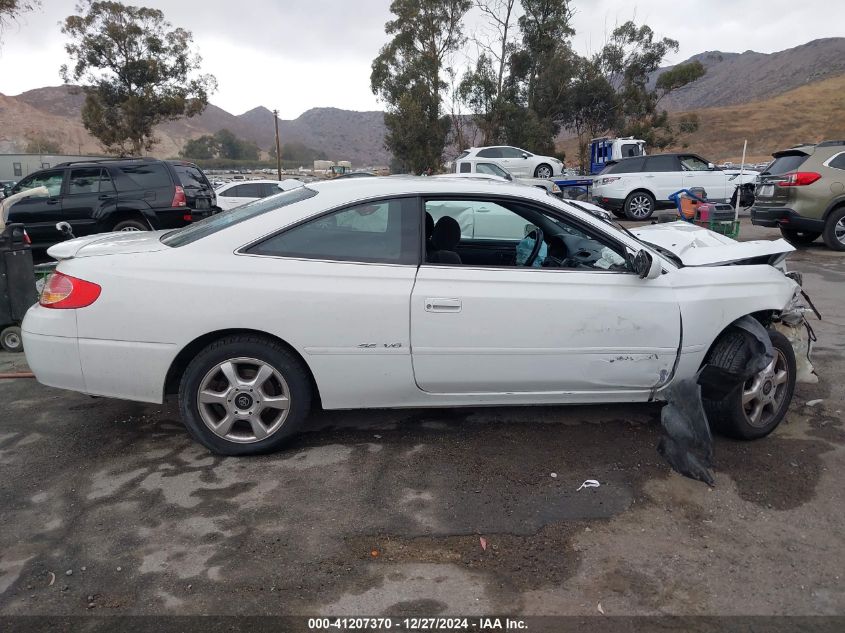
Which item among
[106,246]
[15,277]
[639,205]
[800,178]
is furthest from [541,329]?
[639,205]

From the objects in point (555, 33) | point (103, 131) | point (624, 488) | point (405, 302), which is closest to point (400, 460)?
point (405, 302)

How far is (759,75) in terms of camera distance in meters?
132

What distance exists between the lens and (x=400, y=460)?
3.47 metres

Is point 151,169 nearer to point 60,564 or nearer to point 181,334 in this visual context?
point 181,334

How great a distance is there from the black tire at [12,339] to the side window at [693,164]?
1565 centimetres

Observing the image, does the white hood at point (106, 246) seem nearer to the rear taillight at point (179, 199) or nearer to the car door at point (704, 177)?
the rear taillight at point (179, 199)

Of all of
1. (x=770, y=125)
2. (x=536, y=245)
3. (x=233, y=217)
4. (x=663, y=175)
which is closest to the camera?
(x=233, y=217)

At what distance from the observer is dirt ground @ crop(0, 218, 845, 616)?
2.40m

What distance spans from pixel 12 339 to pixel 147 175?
18.5 ft

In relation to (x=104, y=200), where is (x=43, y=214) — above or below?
below

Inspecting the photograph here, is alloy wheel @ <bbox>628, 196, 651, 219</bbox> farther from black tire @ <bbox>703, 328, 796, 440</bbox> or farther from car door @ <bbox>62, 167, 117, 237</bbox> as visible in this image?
black tire @ <bbox>703, 328, 796, 440</bbox>

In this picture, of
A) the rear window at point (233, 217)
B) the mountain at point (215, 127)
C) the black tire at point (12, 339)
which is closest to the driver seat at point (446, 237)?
the rear window at point (233, 217)

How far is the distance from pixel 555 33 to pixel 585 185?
20.3 m

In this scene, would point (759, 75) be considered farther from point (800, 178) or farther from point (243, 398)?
point (243, 398)
